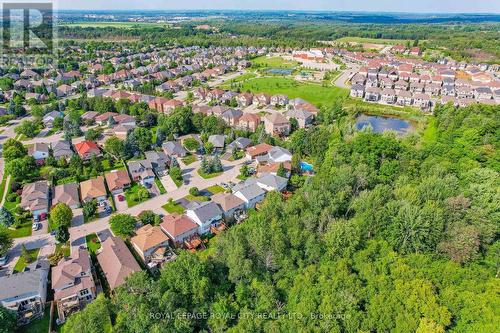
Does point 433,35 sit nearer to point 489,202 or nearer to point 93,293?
point 489,202

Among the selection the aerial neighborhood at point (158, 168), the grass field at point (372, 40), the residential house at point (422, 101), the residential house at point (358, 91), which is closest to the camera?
the aerial neighborhood at point (158, 168)

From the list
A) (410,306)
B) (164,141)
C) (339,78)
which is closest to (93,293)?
(410,306)

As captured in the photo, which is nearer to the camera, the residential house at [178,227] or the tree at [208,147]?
the residential house at [178,227]

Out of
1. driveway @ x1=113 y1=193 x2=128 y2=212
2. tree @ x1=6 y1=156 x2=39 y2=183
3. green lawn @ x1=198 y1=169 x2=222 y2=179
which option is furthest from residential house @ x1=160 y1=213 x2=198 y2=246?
tree @ x1=6 y1=156 x2=39 y2=183

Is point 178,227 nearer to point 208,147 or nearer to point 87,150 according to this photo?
point 208,147

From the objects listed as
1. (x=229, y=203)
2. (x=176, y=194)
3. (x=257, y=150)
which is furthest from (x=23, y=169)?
(x=257, y=150)

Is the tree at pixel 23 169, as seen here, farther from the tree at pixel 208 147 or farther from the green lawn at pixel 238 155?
the green lawn at pixel 238 155

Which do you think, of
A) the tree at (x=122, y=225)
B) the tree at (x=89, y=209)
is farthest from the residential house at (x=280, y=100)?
the tree at (x=122, y=225)
